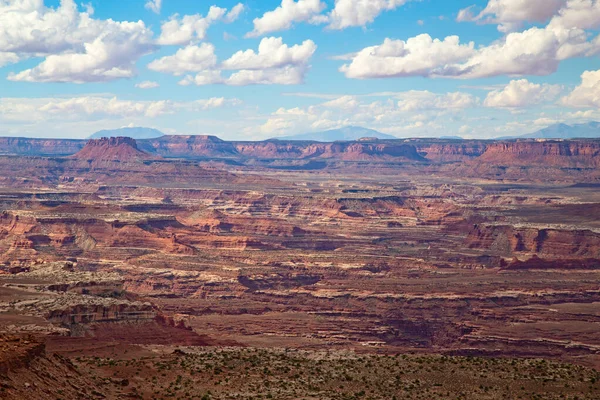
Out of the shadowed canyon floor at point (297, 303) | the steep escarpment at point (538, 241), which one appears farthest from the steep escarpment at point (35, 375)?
the steep escarpment at point (538, 241)

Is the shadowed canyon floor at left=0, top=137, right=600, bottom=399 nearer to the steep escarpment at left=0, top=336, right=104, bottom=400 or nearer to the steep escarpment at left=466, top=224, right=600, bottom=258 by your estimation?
the steep escarpment at left=0, top=336, right=104, bottom=400

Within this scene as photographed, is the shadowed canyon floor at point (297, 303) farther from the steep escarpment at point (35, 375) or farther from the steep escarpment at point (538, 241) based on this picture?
the steep escarpment at point (538, 241)

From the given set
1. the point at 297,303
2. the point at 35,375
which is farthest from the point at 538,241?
the point at 35,375

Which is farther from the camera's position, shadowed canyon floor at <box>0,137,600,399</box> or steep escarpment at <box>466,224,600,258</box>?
steep escarpment at <box>466,224,600,258</box>

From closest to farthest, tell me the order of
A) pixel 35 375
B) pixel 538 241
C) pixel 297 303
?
pixel 35 375, pixel 297 303, pixel 538 241

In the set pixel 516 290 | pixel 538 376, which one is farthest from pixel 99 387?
pixel 516 290

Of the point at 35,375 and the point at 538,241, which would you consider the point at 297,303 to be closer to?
the point at 538,241

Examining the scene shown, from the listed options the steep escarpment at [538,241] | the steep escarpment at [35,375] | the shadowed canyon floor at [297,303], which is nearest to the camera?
the steep escarpment at [35,375]

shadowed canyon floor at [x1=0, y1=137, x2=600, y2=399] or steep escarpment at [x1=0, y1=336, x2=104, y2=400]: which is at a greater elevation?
steep escarpment at [x1=0, y1=336, x2=104, y2=400]

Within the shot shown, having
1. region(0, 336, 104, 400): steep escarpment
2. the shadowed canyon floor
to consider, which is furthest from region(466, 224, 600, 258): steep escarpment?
region(0, 336, 104, 400): steep escarpment

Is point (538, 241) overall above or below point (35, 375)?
below
